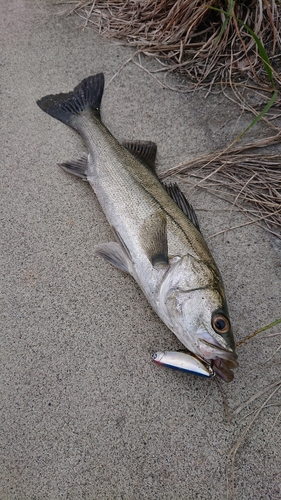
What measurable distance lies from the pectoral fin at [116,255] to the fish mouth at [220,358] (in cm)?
69

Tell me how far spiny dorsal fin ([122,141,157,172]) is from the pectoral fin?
65cm

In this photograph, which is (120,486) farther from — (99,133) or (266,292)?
(99,133)

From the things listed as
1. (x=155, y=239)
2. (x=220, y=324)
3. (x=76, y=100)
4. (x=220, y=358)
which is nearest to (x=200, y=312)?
(x=220, y=324)

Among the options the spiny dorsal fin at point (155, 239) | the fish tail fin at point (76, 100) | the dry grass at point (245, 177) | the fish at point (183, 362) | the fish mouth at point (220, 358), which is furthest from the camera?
the fish tail fin at point (76, 100)

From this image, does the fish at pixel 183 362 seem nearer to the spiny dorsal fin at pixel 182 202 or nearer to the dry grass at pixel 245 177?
the spiny dorsal fin at pixel 182 202

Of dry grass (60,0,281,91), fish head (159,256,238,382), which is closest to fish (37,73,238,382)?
fish head (159,256,238,382)

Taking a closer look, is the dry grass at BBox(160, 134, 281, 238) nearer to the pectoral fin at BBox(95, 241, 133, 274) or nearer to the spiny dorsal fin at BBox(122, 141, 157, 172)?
the spiny dorsal fin at BBox(122, 141, 157, 172)

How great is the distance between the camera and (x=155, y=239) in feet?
8.10

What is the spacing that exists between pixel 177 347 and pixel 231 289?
50 cm

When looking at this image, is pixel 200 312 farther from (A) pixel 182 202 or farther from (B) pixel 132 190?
(B) pixel 132 190

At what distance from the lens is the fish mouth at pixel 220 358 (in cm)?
211

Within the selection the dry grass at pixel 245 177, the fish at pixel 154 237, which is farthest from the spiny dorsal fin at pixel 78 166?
the dry grass at pixel 245 177

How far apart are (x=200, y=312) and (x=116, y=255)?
0.70 metres

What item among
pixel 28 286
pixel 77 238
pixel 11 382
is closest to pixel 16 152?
pixel 77 238
